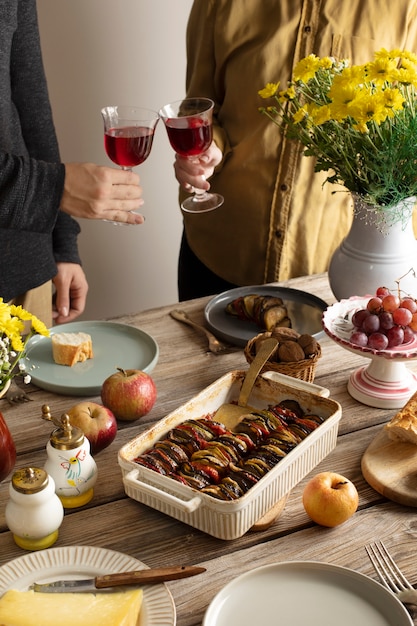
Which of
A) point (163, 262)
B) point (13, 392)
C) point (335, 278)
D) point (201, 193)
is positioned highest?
point (201, 193)

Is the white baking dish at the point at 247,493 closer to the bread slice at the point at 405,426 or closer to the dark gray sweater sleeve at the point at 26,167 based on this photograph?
the bread slice at the point at 405,426

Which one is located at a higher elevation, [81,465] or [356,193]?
[356,193]

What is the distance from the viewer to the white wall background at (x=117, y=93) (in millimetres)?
2756

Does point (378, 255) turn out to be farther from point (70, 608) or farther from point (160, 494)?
point (70, 608)

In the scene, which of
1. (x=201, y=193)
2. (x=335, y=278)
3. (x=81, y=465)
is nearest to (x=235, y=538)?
(x=81, y=465)

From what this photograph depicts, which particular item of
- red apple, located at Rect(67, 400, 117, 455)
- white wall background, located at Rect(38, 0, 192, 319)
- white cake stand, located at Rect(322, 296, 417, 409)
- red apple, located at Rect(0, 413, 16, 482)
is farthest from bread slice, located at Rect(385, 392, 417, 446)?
white wall background, located at Rect(38, 0, 192, 319)

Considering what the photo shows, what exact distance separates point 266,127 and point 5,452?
4.23 feet

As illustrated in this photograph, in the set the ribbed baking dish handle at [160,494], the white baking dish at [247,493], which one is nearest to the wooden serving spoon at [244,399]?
the white baking dish at [247,493]

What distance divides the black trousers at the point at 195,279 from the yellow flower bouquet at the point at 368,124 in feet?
2.91

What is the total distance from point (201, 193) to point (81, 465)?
3.01 feet

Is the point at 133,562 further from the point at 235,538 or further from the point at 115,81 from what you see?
the point at 115,81

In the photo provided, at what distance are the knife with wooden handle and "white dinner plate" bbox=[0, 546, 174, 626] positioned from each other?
17 millimetres

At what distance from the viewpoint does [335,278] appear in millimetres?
1699

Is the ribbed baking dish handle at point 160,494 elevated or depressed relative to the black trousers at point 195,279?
elevated
